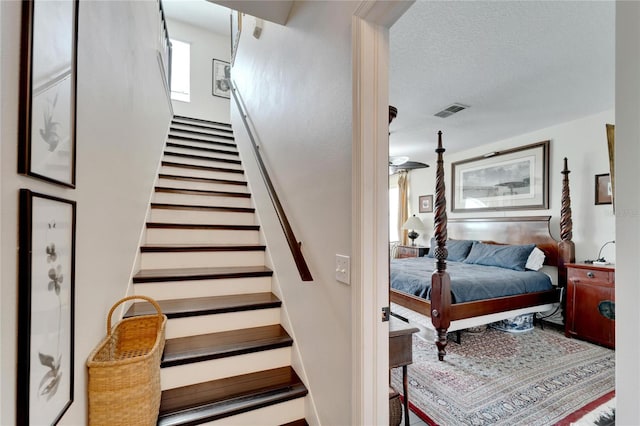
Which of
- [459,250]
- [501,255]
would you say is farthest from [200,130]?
[501,255]

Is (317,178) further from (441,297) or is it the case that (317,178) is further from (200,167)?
(200,167)

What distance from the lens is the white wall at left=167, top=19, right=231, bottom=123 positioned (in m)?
5.58

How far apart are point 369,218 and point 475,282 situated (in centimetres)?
255

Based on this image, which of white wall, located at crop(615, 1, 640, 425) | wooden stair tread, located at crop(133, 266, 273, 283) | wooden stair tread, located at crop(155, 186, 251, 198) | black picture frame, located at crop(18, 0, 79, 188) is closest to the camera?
white wall, located at crop(615, 1, 640, 425)

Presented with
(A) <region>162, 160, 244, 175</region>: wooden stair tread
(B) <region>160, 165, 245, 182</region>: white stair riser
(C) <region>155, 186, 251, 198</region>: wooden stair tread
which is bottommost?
(C) <region>155, 186, 251, 198</region>: wooden stair tread

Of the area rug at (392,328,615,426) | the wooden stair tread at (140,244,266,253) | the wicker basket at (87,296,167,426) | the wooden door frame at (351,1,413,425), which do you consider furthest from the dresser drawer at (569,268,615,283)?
the wicker basket at (87,296,167,426)

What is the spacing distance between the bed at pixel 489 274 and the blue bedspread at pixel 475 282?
0.02m

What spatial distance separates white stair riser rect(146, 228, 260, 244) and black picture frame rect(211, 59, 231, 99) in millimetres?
4297

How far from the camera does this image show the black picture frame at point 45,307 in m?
0.65

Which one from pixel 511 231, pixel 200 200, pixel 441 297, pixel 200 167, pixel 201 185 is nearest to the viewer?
pixel 441 297

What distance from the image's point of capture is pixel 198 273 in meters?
2.12

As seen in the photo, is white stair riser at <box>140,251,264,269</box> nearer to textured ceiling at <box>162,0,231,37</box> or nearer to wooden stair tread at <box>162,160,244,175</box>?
wooden stair tread at <box>162,160,244,175</box>

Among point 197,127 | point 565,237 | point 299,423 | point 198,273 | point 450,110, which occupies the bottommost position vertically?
point 299,423

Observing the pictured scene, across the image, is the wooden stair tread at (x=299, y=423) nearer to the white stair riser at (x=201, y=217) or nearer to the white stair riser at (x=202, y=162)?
the white stair riser at (x=201, y=217)
